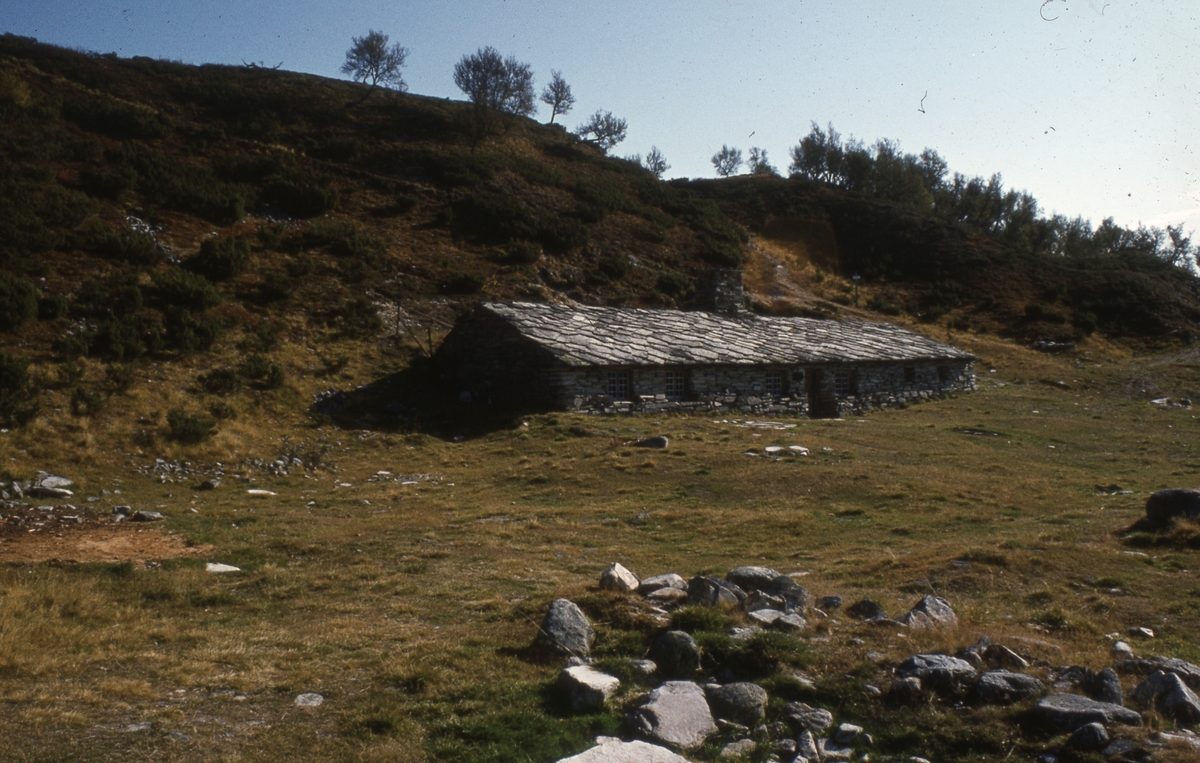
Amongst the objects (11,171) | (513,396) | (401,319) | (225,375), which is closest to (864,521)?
(513,396)

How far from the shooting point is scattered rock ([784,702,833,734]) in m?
5.23

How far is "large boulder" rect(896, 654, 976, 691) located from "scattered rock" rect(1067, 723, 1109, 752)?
0.78m

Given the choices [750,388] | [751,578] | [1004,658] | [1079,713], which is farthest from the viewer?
[750,388]

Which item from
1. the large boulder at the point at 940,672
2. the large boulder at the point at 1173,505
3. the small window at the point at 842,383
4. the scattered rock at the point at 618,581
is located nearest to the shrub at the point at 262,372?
the scattered rock at the point at 618,581

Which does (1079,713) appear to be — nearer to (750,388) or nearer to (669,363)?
(669,363)

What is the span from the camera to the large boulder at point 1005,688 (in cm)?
534

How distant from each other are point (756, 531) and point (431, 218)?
3127 cm

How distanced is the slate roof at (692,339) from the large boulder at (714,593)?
1469 centimetres

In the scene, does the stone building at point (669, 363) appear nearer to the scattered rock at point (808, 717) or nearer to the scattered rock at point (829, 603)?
the scattered rock at point (829, 603)

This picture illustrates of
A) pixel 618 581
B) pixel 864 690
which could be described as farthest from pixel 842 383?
pixel 864 690

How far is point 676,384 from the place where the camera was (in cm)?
2433

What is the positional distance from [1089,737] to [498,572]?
6.37 metres

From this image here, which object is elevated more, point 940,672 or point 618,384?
point 618,384

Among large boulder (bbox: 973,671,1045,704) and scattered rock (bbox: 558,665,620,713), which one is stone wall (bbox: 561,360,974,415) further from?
large boulder (bbox: 973,671,1045,704)
